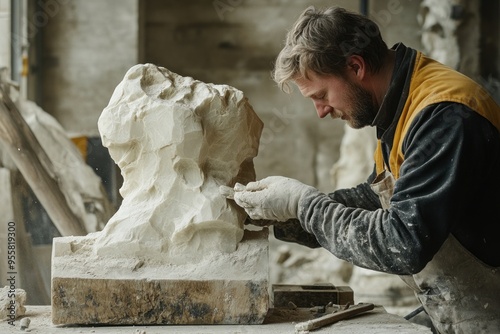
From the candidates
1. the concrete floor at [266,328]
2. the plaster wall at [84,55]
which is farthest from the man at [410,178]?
the plaster wall at [84,55]

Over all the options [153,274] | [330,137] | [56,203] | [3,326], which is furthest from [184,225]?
[330,137]

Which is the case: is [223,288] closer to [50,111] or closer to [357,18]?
[357,18]

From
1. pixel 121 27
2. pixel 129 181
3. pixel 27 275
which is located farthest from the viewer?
pixel 121 27

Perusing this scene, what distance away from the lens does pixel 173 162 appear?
3.29m

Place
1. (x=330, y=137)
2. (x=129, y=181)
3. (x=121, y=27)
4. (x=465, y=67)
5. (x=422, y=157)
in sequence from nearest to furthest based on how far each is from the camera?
(x=422, y=157) → (x=129, y=181) → (x=465, y=67) → (x=121, y=27) → (x=330, y=137)

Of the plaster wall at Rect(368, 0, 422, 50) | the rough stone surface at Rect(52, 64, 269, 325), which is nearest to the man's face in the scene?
the rough stone surface at Rect(52, 64, 269, 325)

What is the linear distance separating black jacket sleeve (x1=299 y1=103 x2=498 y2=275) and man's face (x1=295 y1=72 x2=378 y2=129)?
0.28m

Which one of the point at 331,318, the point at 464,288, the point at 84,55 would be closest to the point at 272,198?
the point at 331,318

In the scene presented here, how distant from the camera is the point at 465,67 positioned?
7.89 m

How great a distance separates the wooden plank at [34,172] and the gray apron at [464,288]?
111 inches

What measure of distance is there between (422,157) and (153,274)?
3.76ft

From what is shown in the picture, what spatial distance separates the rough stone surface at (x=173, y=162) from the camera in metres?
3.23

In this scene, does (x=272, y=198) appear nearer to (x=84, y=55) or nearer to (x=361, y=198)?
(x=361, y=198)

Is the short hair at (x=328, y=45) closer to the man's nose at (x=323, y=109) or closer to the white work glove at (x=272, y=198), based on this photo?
the man's nose at (x=323, y=109)
